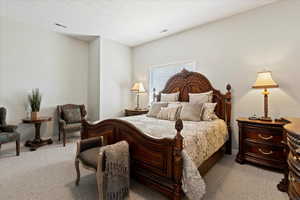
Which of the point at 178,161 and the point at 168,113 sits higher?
the point at 168,113

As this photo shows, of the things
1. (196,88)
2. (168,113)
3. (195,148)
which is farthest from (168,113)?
(195,148)

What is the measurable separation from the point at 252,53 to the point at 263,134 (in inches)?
64.3

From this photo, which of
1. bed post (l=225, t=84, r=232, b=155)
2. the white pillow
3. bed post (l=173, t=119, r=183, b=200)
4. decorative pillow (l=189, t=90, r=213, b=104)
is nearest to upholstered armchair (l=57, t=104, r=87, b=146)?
the white pillow

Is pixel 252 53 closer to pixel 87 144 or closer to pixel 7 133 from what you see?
pixel 87 144

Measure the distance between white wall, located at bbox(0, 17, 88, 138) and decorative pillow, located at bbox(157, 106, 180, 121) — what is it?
2975mm

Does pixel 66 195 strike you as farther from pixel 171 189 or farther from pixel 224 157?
pixel 224 157

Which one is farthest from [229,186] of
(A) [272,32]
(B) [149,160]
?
(A) [272,32]

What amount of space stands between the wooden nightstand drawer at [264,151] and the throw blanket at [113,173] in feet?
7.29

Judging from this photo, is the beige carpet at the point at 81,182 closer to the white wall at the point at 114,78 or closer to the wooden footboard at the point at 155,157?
the wooden footboard at the point at 155,157

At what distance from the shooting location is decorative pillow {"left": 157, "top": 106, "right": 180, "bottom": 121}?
9.78 ft

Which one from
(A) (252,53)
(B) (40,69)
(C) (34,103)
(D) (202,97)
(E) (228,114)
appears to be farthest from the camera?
(B) (40,69)

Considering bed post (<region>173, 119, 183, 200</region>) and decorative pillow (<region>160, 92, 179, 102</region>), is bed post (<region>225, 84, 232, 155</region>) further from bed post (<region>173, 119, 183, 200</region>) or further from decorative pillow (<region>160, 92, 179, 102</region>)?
bed post (<region>173, 119, 183, 200</region>)

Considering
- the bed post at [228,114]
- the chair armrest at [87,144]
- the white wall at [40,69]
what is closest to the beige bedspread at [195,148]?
the bed post at [228,114]

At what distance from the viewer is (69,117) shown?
4.10m
